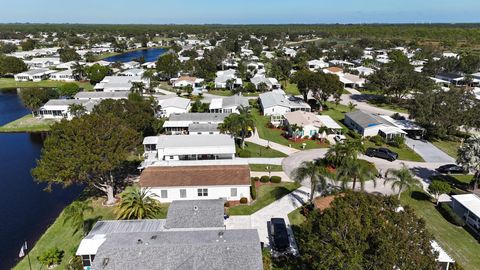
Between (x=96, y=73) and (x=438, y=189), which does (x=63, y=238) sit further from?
(x=96, y=73)

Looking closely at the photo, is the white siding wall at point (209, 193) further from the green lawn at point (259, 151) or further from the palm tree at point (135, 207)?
the green lawn at point (259, 151)

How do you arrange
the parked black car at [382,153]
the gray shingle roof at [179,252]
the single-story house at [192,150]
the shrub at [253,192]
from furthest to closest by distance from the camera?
the parked black car at [382,153]
the single-story house at [192,150]
the shrub at [253,192]
the gray shingle roof at [179,252]

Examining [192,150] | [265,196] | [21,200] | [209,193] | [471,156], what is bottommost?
[21,200]

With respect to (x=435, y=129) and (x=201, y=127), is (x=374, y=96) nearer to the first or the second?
(x=435, y=129)

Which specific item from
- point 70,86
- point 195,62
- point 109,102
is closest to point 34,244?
point 109,102

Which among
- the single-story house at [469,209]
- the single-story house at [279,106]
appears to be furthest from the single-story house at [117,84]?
the single-story house at [469,209]

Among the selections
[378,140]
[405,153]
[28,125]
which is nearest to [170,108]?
[28,125]
